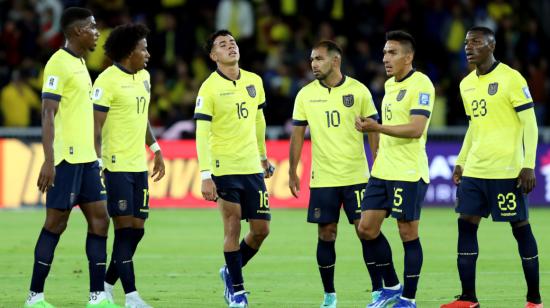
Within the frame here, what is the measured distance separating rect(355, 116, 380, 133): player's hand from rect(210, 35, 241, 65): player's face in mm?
1416

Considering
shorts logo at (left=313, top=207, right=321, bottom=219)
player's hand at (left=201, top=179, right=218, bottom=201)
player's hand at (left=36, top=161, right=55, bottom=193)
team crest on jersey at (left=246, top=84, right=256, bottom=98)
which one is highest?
team crest on jersey at (left=246, top=84, right=256, bottom=98)

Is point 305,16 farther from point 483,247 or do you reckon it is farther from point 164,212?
point 483,247

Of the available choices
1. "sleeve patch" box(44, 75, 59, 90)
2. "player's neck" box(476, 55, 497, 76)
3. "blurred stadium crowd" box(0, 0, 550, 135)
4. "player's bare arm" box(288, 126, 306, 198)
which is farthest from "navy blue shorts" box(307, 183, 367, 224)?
"blurred stadium crowd" box(0, 0, 550, 135)

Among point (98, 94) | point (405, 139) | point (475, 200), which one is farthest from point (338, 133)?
point (98, 94)

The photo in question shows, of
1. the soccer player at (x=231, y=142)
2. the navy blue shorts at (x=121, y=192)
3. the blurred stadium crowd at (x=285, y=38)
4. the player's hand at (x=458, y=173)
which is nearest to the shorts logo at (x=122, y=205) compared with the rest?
the navy blue shorts at (x=121, y=192)

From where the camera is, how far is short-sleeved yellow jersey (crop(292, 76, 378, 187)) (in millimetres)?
11250

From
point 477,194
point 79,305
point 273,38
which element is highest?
point 273,38

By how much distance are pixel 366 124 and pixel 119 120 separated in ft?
6.85

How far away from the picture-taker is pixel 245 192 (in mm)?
11312

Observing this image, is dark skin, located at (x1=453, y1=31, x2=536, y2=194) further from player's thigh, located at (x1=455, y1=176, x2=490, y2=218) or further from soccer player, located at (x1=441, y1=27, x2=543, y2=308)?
player's thigh, located at (x1=455, y1=176, x2=490, y2=218)

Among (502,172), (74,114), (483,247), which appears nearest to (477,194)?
(502,172)

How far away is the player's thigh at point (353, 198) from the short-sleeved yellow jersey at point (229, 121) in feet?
2.64

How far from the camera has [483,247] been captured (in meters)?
16.0

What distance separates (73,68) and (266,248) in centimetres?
612
